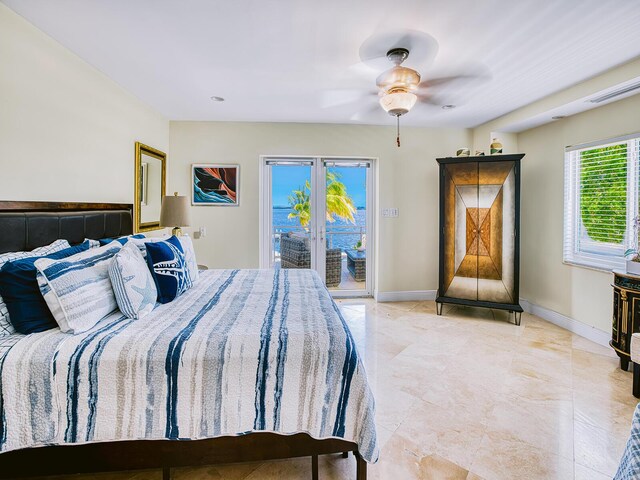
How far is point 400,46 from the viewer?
2348 mm

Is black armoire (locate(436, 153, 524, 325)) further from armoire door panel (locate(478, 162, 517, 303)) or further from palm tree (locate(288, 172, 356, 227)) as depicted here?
palm tree (locate(288, 172, 356, 227))

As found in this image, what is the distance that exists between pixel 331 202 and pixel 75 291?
3.56 metres

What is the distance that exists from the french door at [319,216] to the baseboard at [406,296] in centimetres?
26

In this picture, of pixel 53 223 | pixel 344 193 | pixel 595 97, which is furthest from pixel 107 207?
pixel 595 97

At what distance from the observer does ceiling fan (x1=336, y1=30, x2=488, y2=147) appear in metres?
2.26

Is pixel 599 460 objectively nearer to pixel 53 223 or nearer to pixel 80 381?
pixel 80 381

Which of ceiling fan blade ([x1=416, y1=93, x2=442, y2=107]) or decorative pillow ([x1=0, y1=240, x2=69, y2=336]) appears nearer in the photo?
decorative pillow ([x1=0, y1=240, x2=69, y2=336])

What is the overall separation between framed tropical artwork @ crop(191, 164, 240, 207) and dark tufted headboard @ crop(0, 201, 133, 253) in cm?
148

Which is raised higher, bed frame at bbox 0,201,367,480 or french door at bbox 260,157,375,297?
french door at bbox 260,157,375,297

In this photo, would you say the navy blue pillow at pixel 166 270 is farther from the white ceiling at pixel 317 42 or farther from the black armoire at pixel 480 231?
the black armoire at pixel 480 231

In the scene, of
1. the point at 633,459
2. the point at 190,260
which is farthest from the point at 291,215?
the point at 633,459

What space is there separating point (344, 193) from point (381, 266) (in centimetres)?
119

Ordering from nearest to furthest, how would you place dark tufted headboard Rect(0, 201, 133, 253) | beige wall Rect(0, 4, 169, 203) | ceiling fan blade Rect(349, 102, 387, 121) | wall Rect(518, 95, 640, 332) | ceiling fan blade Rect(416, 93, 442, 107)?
dark tufted headboard Rect(0, 201, 133, 253) → beige wall Rect(0, 4, 169, 203) → wall Rect(518, 95, 640, 332) → ceiling fan blade Rect(416, 93, 442, 107) → ceiling fan blade Rect(349, 102, 387, 121)

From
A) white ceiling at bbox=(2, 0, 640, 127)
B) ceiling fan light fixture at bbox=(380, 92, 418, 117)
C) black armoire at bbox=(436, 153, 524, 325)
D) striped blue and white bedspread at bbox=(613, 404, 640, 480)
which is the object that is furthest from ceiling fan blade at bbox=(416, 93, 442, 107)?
striped blue and white bedspread at bbox=(613, 404, 640, 480)
